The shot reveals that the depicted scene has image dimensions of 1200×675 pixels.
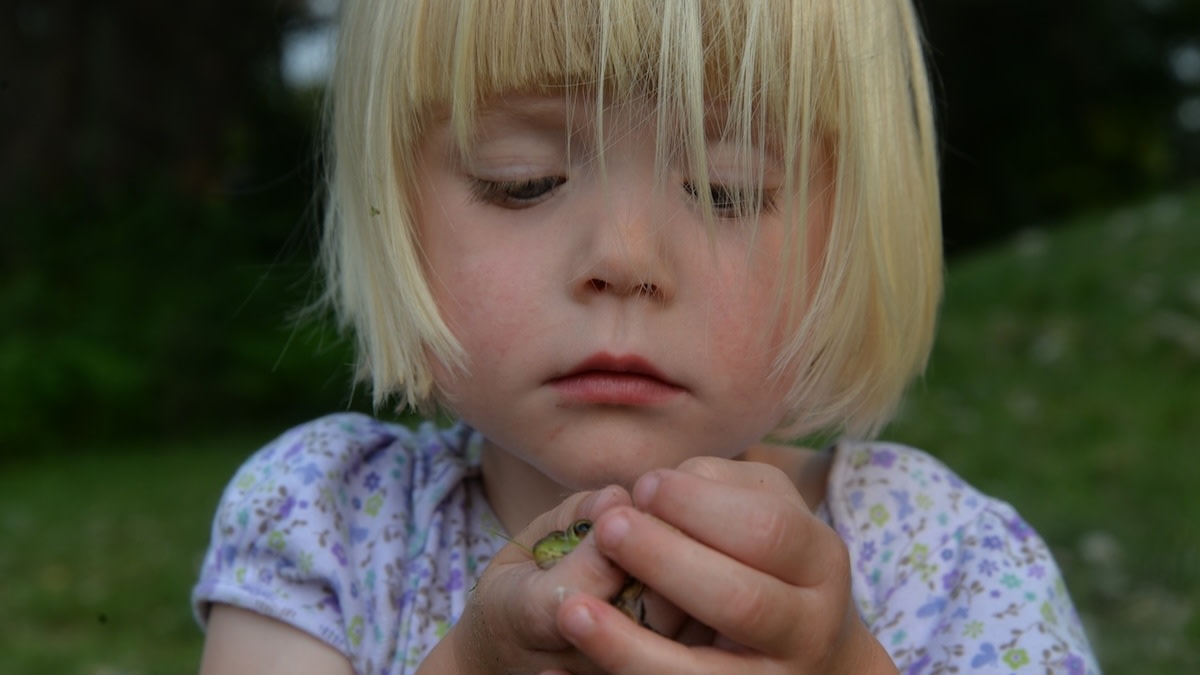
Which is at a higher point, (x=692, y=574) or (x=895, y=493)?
(x=692, y=574)

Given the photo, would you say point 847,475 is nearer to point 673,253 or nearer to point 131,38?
point 673,253

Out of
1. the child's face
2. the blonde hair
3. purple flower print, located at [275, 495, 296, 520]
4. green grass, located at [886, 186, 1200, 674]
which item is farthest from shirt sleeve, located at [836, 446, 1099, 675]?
green grass, located at [886, 186, 1200, 674]

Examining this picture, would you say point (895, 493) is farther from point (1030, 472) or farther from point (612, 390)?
point (1030, 472)

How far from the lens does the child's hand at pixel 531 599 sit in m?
1.15

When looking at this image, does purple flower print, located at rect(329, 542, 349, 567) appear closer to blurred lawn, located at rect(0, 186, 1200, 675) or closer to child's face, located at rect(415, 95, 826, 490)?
child's face, located at rect(415, 95, 826, 490)

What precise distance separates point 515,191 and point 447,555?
0.56 meters

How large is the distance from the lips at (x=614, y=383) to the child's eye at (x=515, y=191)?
0.65 ft

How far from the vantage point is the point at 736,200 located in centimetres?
147

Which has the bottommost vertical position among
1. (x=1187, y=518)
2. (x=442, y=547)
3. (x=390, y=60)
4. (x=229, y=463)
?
(x=229, y=463)

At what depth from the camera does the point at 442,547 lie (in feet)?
5.95

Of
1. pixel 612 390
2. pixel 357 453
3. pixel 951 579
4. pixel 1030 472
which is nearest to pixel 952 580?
pixel 951 579

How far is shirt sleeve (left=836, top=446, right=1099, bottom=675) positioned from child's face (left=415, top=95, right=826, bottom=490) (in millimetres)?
364

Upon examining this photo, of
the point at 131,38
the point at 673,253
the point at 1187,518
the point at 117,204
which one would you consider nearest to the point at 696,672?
the point at 673,253

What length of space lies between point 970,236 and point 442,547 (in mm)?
11930
